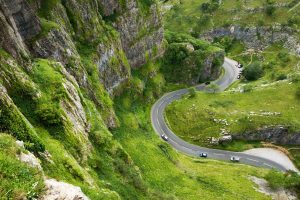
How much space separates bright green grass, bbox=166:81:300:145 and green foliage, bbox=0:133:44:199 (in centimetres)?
10195

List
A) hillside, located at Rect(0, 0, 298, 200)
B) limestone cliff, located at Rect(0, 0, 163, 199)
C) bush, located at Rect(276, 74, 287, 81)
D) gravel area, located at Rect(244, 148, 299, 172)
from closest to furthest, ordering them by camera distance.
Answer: hillside, located at Rect(0, 0, 298, 200) → limestone cliff, located at Rect(0, 0, 163, 199) → gravel area, located at Rect(244, 148, 299, 172) → bush, located at Rect(276, 74, 287, 81)

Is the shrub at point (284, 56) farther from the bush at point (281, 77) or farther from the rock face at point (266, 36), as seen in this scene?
the bush at point (281, 77)

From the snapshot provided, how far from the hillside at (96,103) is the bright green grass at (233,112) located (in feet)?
41.7

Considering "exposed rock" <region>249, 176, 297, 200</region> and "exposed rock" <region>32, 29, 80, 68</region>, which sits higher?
"exposed rock" <region>32, 29, 80, 68</region>

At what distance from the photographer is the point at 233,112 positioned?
13588 cm

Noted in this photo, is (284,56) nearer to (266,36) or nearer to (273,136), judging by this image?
(266,36)

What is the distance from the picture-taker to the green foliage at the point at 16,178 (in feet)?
84.5

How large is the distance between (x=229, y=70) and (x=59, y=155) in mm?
151198

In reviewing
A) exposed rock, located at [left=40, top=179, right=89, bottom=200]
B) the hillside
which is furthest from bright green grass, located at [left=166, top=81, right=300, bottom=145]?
exposed rock, located at [left=40, top=179, right=89, bottom=200]

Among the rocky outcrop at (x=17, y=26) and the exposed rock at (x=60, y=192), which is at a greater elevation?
the rocky outcrop at (x=17, y=26)

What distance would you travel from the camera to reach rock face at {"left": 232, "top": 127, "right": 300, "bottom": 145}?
129250mm

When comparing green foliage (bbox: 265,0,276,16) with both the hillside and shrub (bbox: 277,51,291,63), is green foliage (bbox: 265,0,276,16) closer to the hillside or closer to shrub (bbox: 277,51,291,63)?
shrub (bbox: 277,51,291,63)

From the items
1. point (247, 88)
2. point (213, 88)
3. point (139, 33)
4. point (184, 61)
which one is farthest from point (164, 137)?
point (184, 61)

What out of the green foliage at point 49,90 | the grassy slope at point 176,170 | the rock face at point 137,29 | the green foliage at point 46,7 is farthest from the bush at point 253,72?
the green foliage at point 49,90
